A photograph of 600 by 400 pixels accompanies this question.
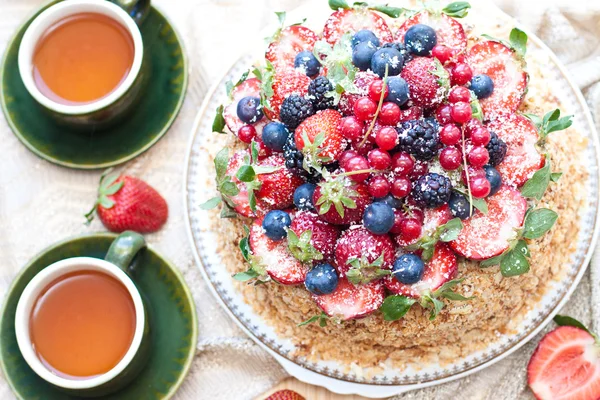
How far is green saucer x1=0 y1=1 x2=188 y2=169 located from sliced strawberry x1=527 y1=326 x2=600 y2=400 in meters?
1.27

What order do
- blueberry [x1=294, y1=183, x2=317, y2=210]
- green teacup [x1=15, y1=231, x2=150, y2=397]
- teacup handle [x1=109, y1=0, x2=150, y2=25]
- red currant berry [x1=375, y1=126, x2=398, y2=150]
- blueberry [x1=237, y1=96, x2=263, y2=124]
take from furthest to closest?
teacup handle [x1=109, y1=0, x2=150, y2=25] → green teacup [x1=15, y1=231, x2=150, y2=397] → blueberry [x1=237, y1=96, x2=263, y2=124] → blueberry [x1=294, y1=183, x2=317, y2=210] → red currant berry [x1=375, y1=126, x2=398, y2=150]

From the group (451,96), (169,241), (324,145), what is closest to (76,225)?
(169,241)

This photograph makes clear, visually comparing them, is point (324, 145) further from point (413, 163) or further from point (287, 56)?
point (287, 56)

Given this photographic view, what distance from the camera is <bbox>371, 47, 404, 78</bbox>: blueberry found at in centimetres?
171

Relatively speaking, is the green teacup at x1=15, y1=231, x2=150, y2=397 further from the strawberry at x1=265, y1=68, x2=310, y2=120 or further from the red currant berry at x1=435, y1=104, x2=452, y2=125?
the red currant berry at x1=435, y1=104, x2=452, y2=125

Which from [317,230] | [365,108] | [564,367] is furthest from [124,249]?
[564,367]

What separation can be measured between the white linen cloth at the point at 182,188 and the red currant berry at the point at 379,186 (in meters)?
0.83

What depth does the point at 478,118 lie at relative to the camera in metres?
1.73

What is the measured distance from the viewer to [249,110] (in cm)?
185

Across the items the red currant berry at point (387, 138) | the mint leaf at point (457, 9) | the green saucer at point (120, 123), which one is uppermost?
the mint leaf at point (457, 9)

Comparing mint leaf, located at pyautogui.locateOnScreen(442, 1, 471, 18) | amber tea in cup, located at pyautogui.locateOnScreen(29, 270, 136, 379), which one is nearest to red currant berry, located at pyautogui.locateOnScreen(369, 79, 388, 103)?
mint leaf, located at pyautogui.locateOnScreen(442, 1, 471, 18)

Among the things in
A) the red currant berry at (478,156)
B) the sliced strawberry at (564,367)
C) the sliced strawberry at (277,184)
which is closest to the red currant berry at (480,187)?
the red currant berry at (478,156)

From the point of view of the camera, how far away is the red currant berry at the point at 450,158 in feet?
5.47

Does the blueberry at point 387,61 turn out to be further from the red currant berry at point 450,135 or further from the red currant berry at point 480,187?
the red currant berry at point 480,187
